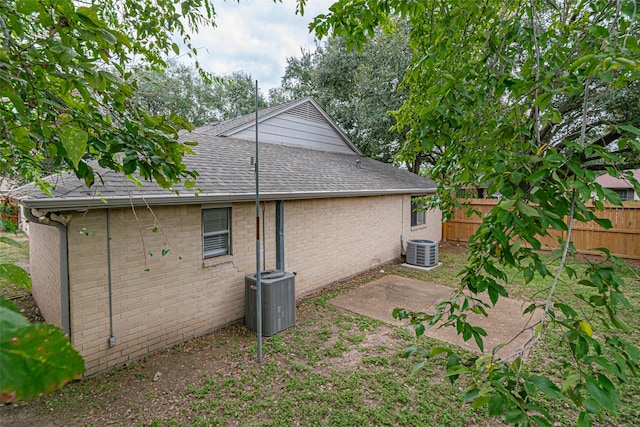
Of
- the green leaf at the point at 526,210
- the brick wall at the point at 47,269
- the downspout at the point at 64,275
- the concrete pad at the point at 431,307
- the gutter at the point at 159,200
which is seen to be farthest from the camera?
the concrete pad at the point at 431,307

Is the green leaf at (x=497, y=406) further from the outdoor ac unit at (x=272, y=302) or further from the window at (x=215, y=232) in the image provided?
the window at (x=215, y=232)

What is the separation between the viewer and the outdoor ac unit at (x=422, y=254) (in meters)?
10.1

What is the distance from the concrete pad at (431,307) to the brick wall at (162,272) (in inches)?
53.5

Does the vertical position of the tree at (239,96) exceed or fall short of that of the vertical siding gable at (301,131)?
it exceeds it

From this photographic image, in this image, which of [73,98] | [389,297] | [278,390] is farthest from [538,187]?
[389,297]

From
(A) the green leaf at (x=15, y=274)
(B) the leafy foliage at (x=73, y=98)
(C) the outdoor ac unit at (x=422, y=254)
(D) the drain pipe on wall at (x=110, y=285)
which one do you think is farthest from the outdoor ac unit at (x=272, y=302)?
(C) the outdoor ac unit at (x=422, y=254)

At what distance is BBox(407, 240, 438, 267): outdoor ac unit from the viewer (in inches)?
397

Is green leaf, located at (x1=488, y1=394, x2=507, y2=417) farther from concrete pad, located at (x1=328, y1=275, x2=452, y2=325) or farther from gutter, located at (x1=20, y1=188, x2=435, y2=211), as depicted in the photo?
concrete pad, located at (x1=328, y1=275, x2=452, y2=325)

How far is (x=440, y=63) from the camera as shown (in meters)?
2.71

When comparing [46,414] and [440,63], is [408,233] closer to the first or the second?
[440,63]

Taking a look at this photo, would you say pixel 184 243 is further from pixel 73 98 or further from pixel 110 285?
pixel 73 98

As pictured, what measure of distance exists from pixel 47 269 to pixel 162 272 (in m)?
2.05

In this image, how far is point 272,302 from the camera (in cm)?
545

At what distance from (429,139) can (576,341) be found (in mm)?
1335
